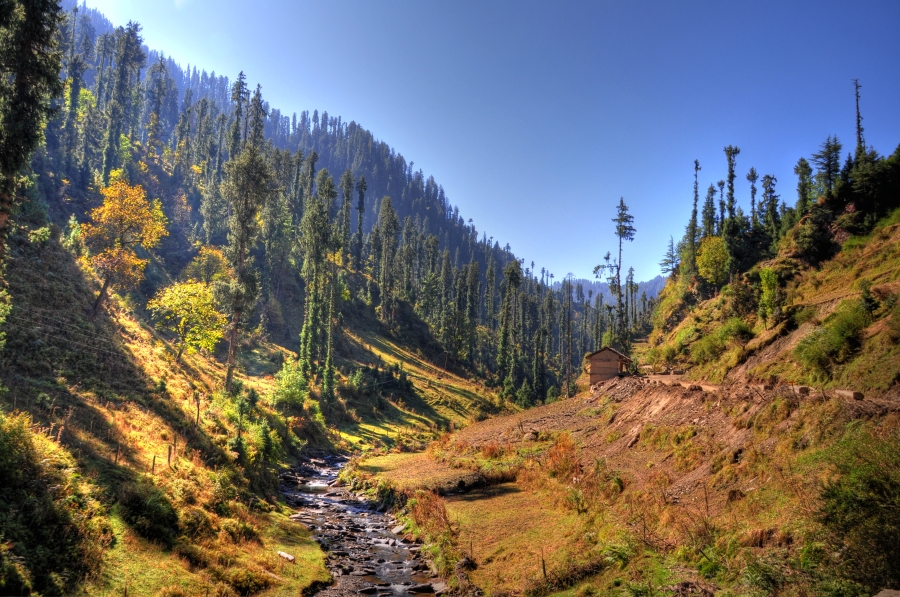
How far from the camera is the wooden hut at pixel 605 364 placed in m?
50.1

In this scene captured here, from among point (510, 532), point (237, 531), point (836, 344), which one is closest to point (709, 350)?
point (836, 344)

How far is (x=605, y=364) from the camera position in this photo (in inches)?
1984

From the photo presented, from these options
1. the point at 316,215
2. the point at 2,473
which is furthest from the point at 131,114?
the point at 2,473

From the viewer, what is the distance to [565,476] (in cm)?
2306

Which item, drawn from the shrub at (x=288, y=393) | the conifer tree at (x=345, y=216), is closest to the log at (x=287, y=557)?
the shrub at (x=288, y=393)

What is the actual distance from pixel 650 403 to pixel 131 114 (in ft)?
448

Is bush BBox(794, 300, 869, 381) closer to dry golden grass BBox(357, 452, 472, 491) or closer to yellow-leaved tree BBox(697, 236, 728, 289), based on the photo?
dry golden grass BBox(357, 452, 472, 491)

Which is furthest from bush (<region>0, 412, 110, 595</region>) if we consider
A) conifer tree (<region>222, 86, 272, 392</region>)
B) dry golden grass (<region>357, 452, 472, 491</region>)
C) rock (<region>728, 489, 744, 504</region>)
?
conifer tree (<region>222, 86, 272, 392</region>)

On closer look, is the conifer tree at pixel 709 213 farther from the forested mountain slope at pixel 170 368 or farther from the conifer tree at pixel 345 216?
the conifer tree at pixel 345 216

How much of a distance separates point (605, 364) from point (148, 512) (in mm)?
44799

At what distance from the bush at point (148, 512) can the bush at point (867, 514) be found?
17.8m

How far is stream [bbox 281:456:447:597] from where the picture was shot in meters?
16.1

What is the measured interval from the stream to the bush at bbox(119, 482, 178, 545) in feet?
18.1

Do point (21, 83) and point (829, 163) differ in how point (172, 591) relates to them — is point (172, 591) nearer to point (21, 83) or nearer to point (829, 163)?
point (21, 83)
